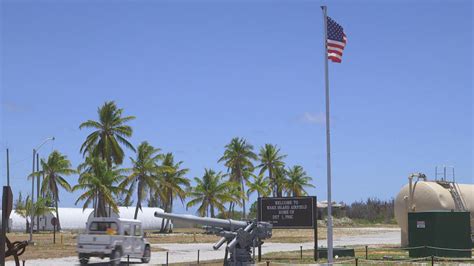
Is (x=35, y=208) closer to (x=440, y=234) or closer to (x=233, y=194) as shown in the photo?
(x=233, y=194)

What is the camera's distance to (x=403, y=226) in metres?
37.5

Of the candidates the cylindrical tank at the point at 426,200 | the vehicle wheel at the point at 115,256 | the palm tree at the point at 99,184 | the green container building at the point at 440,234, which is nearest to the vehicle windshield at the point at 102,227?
the vehicle wheel at the point at 115,256

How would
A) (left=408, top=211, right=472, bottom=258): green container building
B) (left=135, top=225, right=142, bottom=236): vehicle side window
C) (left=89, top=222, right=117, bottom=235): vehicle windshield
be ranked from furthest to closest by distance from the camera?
(left=408, top=211, right=472, bottom=258): green container building, (left=135, top=225, right=142, bottom=236): vehicle side window, (left=89, top=222, right=117, bottom=235): vehicle windshield

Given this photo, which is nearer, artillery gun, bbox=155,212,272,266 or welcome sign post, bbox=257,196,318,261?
artillery gun, bbox=155,212,272,266

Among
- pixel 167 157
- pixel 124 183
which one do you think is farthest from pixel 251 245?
pixel 167 157

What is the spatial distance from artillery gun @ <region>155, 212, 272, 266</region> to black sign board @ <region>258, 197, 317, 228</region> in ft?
23.3

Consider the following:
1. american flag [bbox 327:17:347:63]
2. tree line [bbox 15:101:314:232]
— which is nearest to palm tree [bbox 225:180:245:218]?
tree line [bbox 15:101:314:232]

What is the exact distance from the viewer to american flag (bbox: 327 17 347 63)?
24.7 meters

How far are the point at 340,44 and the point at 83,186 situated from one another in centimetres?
4327

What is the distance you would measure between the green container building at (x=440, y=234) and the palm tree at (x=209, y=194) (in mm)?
46444

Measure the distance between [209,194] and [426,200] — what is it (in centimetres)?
4330

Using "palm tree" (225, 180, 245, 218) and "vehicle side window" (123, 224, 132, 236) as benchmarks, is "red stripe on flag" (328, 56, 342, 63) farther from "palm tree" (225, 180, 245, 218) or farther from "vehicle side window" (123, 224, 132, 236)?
"palm tree" (225, 180, 245, 218)

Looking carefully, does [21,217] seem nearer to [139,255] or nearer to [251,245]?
[139,255]

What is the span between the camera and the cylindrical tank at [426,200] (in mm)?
36312
